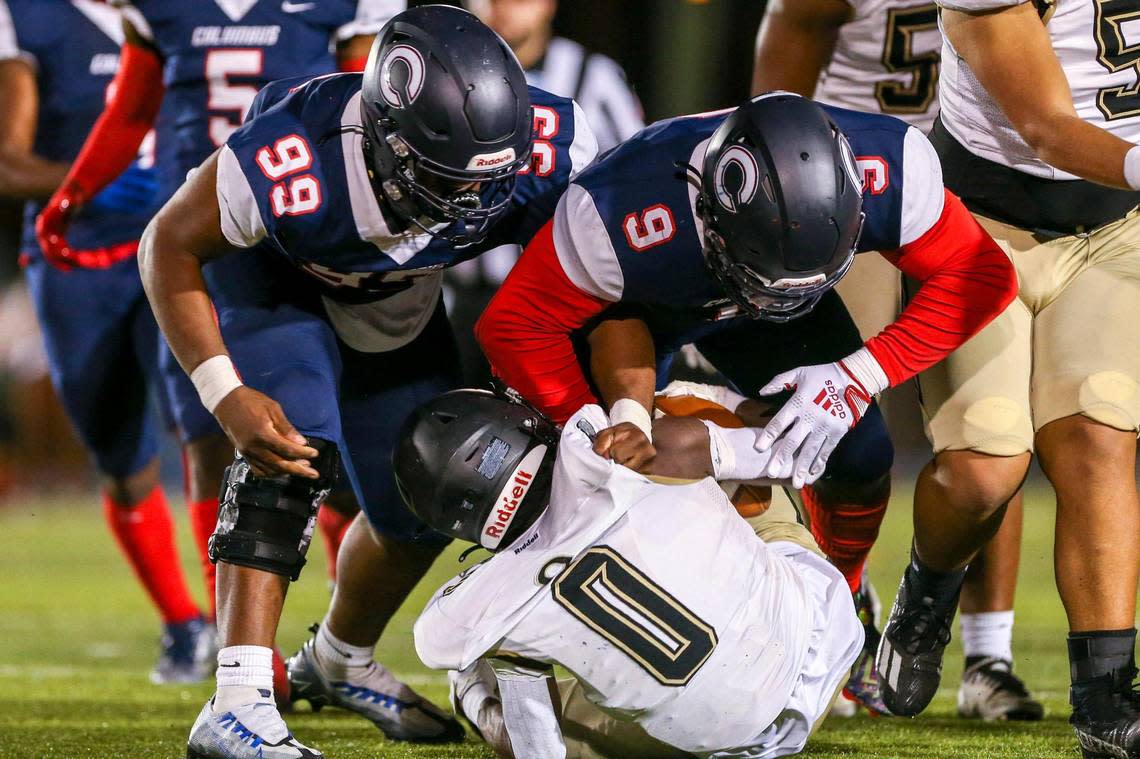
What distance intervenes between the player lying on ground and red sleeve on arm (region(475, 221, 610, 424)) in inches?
12.3

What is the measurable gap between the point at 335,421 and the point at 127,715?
127 centimetres

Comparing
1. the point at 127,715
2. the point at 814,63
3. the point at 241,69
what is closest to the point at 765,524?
the point at 814,63

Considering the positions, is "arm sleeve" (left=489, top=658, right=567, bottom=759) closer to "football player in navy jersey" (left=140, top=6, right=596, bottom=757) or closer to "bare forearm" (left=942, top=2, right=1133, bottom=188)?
"football player in navy jersey" (left=140, top=6, right=596, bottom=757)

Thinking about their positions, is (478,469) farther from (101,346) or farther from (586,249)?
(101,346)

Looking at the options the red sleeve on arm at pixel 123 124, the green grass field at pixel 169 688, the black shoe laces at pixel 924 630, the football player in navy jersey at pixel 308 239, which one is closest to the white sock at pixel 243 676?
the football player in navy jersey at pixel 308 239

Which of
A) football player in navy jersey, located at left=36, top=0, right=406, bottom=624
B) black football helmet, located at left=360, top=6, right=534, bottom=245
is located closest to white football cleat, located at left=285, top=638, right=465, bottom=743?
football player in navy jersey, located at left=36, top=0, right=406, bottom=624

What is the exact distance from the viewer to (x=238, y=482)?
8.85 feet

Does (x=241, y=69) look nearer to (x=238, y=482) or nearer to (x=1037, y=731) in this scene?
(x=238, y=482)

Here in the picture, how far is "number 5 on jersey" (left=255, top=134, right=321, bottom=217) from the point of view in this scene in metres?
2.68

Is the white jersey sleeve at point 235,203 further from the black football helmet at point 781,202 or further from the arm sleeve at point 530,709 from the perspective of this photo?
the arm sleeve at point 530,709

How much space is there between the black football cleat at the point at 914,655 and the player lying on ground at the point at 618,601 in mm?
641

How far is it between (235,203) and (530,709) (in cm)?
108

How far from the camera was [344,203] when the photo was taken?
2762 millimetres

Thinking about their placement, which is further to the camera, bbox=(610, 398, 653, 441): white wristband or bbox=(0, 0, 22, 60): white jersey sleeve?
bbox=(0, 0, 22, 60): white jersey sleeve
